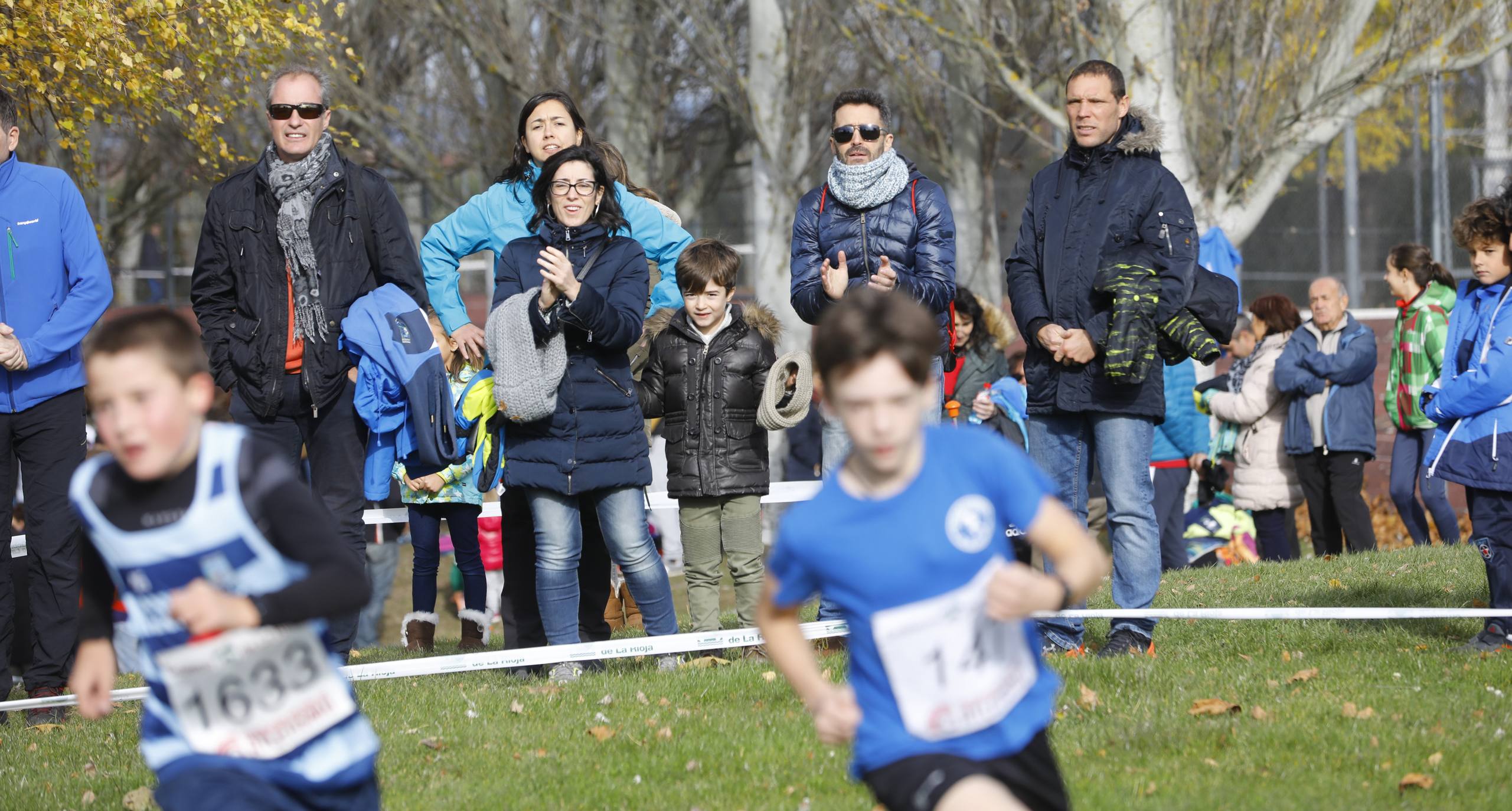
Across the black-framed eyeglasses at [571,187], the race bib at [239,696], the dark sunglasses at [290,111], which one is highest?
the dark sunglasses at [290,111]

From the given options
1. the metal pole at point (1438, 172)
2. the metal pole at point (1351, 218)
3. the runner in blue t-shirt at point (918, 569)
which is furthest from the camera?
the metal pole at point (1351, 218)

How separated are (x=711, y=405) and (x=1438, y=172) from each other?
14708mm

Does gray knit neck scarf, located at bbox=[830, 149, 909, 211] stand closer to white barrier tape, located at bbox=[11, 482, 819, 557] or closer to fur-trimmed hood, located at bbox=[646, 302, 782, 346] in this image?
fur-trimmed hood, located at bbox=[646, 302, 782, 346]

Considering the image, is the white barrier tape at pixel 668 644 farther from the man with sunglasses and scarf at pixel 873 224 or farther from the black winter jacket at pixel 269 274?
the black winter jacket at pixel 269 274

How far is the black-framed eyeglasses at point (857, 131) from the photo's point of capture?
22.0ft

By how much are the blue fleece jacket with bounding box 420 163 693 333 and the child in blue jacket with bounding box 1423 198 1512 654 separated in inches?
136

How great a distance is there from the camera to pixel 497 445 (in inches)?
266

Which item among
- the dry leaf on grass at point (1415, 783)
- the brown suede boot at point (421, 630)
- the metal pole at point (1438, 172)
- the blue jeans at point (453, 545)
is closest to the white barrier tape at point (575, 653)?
the blue jeans at point (453, 545)

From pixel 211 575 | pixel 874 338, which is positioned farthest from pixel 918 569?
pixel 211 575

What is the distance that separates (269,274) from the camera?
6551mm

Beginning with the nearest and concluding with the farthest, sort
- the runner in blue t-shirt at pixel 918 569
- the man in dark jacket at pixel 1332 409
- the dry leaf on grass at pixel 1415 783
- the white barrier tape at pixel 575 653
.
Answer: the runner in blue t-shirt at pixel 918 569 < the dry leaf on grass at pixel 1415 783 < the white barrier tape at pixel 575 653 < the man in dark jacket at pixel 1332 409

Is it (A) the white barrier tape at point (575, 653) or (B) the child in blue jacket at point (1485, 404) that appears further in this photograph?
(A) the white barrier tape at point (575, 653)

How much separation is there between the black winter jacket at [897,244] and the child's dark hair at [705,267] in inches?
12.9

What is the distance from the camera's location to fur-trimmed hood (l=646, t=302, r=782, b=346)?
23.3 ft
